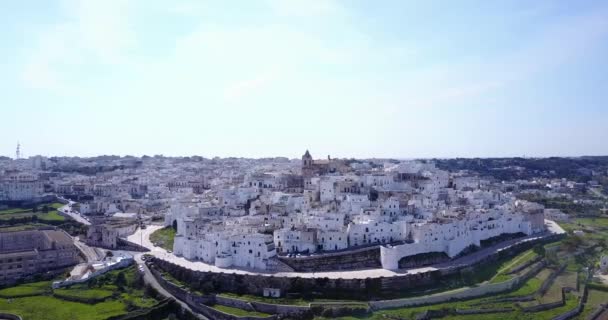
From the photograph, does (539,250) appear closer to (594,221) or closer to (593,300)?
(593,300)

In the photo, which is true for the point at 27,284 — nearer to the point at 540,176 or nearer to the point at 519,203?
the point at 519,203

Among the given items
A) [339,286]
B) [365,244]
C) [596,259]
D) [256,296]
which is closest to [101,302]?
[256,296]

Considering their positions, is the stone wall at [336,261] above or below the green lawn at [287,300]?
above

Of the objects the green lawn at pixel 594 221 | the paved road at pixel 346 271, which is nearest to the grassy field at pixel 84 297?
the paved road at pixel 346 271

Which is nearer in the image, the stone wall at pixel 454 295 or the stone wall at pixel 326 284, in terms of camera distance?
the stone wall at pixel 454 295

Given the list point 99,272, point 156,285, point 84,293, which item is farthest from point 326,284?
point 99,272

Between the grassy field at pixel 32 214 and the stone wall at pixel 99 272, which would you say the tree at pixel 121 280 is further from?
the grassy field at pixel 32 214
